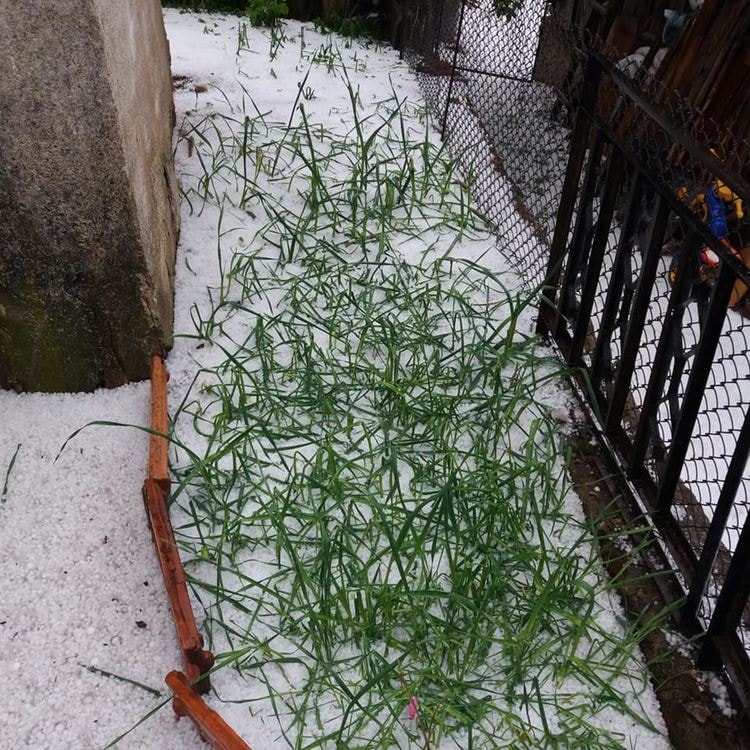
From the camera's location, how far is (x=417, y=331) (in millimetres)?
2908

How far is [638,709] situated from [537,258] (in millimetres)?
1706

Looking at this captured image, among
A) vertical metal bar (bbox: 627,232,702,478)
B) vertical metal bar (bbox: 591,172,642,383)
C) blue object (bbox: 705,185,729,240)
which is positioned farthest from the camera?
blue object (bbox: 705,185,729,240)

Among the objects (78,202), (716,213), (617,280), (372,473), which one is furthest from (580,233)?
(78,202)

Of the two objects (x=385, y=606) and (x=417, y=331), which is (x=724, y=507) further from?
(x=417, y=331)

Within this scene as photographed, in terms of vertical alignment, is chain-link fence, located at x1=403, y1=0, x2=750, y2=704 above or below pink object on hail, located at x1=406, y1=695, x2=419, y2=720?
above

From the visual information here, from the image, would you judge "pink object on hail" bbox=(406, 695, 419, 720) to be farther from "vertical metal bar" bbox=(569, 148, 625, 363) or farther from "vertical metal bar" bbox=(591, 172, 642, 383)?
"vertical metal bar" bbox=(569, 148, 625, 363)

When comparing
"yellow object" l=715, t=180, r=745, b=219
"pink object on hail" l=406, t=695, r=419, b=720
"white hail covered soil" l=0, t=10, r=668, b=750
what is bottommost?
"white hail covered soil" l=0, t=10, r=668, b=750

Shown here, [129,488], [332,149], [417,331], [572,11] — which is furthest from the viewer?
[572,11]

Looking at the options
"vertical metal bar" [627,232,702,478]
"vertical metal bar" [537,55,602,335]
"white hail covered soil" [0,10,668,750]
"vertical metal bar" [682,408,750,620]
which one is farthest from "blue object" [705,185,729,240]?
"white hail covered soil" [0,10,668,750]

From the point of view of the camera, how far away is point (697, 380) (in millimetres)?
1926

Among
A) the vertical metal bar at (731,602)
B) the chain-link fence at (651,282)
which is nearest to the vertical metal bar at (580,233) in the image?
the chain-link fence at (651,282)

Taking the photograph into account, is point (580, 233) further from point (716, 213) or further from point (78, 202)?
point (78, 202)

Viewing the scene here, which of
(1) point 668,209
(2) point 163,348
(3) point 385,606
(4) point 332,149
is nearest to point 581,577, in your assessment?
(3) point 385,606

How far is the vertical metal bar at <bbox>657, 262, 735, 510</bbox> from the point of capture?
1812 millimetres
